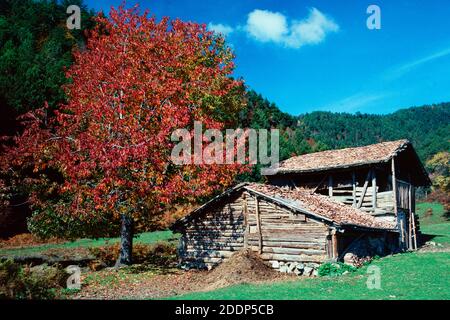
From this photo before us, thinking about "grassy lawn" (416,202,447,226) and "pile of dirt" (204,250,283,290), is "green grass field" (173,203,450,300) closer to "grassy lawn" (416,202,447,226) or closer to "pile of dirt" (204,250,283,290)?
"pile of dirt" (204,250,283,290)

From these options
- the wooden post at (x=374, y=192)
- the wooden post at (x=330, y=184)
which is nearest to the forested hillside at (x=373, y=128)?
the wooden post at (x=330, y=184)

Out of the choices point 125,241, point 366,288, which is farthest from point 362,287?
point 125,241

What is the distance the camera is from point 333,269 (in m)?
19.5

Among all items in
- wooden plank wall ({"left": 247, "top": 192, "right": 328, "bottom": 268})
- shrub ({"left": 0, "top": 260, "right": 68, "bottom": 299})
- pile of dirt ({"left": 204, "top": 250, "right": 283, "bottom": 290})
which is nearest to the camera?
shrub ({"left": 0, "top": 260, "right": 68, "bottom": 299})

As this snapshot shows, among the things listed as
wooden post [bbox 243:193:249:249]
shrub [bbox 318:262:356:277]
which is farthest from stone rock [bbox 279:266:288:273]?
wooden post [bbox 243:193:249:249]

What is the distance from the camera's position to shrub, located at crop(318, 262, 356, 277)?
1938 cm

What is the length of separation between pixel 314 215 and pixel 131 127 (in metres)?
10.6

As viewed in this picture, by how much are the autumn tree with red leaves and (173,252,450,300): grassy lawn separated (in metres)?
6.26

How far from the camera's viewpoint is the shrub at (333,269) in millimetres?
19375

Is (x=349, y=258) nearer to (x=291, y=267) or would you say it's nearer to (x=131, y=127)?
(x=291, y=267)
